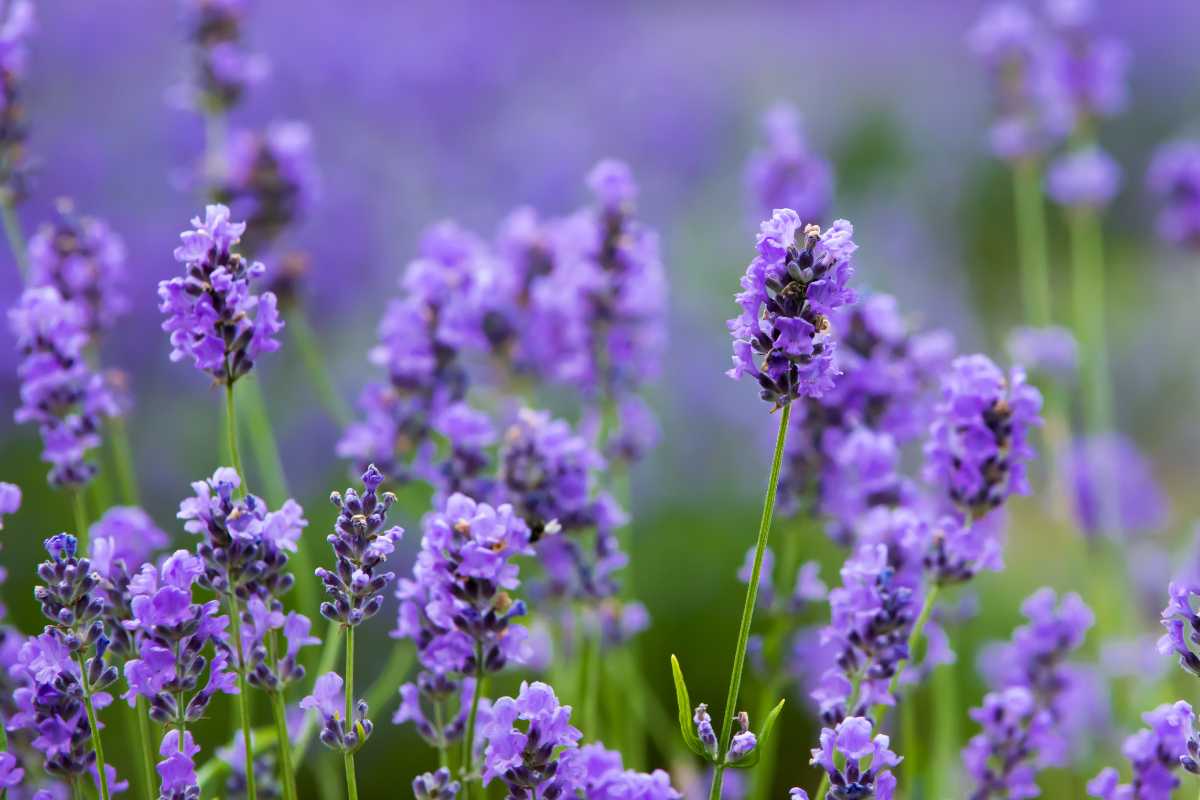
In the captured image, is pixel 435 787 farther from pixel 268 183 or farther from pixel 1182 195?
pixel 1182 195

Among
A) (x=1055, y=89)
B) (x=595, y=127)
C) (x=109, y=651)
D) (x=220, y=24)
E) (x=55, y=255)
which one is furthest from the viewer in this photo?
(x=595, y=127)

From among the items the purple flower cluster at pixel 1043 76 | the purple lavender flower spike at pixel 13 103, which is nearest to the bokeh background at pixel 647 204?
the purple lavender flower spike at pixel 13 103

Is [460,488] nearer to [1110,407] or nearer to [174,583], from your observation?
[174,583]

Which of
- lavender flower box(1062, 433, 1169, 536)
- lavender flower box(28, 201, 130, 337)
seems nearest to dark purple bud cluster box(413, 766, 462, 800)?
lavender flower box(28, 201, 130, 337)

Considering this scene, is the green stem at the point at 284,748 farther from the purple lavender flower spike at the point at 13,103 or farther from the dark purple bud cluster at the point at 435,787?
the purple lavender flower spike at the point at 13,103

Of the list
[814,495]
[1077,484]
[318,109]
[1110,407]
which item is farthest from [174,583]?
[1110,407]

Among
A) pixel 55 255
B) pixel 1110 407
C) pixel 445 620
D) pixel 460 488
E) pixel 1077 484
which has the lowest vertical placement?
pixel 445 620

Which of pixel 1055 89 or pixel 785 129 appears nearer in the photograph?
pixel 785 129
